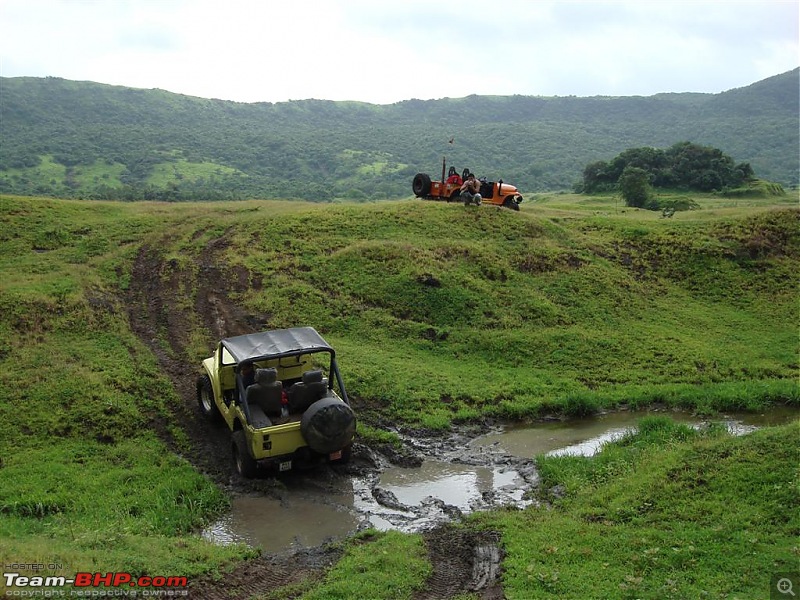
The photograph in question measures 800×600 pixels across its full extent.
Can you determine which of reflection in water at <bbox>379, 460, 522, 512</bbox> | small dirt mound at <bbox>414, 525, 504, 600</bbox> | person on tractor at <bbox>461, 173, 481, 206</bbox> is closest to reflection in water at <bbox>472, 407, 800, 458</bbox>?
reflection in water at <bbox>379, 460, 522, 512</bbox>

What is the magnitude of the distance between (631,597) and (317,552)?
4852 mm

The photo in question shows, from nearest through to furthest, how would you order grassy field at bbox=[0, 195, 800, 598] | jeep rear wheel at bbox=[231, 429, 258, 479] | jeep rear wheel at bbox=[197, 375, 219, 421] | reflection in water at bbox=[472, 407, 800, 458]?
grassy field at bbox=[0, 195, 800, 598] < jeep rear wheel at bbox=[231, 429, 258, 479] < jeep rear wheel at bbox=[197, 375, 219, 421] < reflection in water at bbox=[472, 407, 800, 458]

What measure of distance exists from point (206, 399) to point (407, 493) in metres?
6.04

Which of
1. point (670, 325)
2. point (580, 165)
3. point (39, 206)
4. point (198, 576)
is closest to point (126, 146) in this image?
point (580, 165)

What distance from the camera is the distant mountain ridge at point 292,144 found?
102m

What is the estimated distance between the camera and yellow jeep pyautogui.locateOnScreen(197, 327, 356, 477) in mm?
12367

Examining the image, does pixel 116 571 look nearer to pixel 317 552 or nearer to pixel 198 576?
pixel 198 576

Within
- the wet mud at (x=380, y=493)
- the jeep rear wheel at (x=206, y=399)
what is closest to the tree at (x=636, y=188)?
the wet mud at (x=380, y=493)

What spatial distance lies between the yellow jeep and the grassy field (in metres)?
1.28

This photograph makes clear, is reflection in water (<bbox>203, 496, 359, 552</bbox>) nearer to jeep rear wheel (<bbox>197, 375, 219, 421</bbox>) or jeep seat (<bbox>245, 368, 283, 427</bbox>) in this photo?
jeep seat (<bbox>245, 368, 283, 427</bbox>)

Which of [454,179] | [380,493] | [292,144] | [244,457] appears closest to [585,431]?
[380,493]

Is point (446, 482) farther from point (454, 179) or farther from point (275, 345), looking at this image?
point (454, 179)

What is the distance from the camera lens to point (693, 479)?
1111 cm

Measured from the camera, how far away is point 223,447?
14672mm
